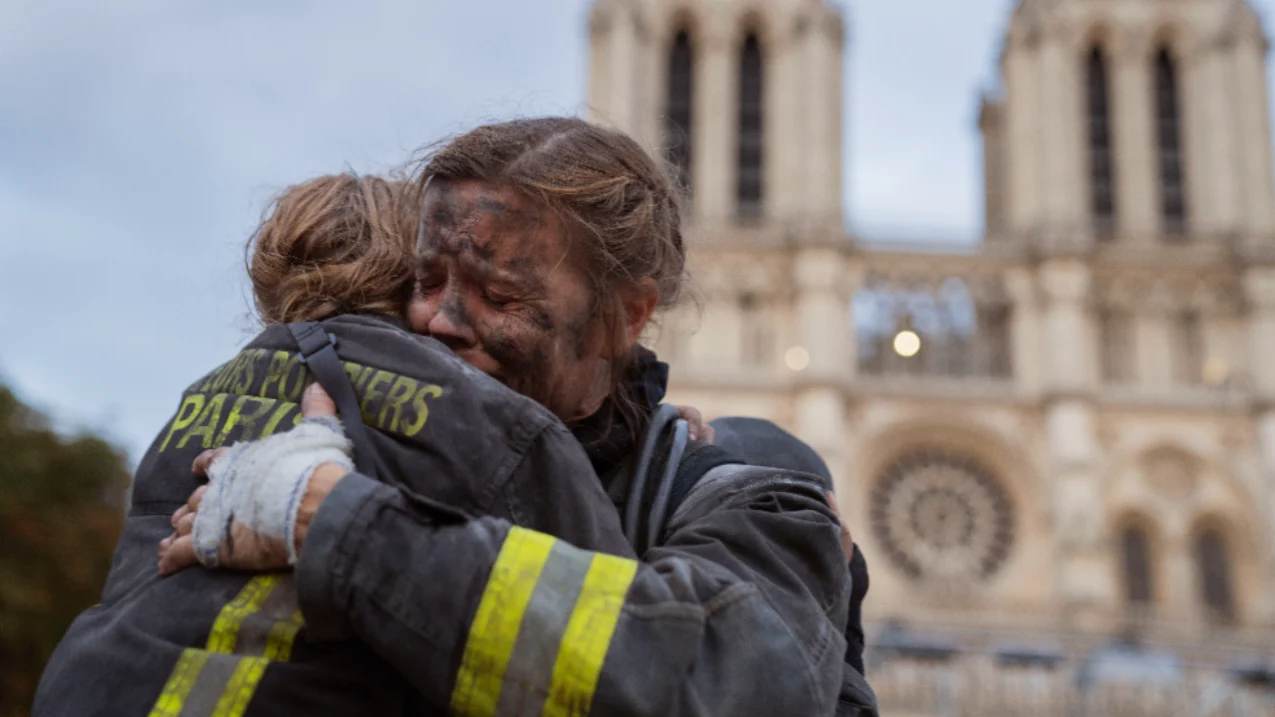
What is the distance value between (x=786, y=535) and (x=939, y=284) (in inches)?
1114

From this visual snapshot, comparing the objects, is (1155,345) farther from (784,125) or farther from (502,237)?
(502,237)

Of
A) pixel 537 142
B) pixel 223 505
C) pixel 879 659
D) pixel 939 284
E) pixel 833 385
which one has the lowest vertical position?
pixel 879 659

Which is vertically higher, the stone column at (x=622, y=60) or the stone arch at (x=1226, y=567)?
the stone column at (x=622, y=60)

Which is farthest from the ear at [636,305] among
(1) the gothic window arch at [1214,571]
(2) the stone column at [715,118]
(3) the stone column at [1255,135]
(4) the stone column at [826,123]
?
(3) the stone column at [1255,135]

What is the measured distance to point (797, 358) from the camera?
27141 mm

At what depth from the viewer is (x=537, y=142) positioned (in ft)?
5.12

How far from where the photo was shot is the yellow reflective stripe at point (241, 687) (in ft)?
3.88

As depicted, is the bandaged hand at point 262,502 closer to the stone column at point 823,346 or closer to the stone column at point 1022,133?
the stone column at point 823,346

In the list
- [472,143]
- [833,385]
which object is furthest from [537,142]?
[833,385]

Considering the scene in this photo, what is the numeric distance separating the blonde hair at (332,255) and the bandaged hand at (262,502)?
0.33m

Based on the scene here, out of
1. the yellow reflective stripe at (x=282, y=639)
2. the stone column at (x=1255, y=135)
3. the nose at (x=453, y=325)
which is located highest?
the stone column at (x=1255, y=135)

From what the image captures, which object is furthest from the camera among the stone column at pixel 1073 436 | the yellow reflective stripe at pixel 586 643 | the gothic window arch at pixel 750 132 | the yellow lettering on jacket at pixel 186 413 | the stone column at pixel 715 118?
the gothic window arch at pixel 750 132

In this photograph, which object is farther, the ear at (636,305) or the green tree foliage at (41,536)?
the green tree foliage at (41,536)

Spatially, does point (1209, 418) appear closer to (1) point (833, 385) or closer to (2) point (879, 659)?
(1) point (833, 385)
